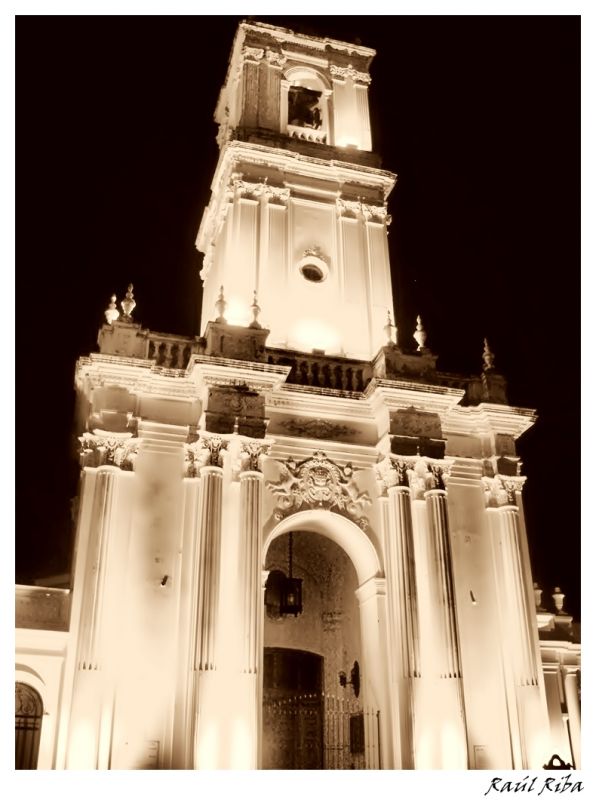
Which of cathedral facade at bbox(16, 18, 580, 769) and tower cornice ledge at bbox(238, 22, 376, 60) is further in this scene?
tower cornice ledge at bbox(238, 22, 376, 60)

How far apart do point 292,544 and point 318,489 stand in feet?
12.5

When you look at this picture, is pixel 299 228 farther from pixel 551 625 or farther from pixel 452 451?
pixel 551 625

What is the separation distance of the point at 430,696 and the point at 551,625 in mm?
6803

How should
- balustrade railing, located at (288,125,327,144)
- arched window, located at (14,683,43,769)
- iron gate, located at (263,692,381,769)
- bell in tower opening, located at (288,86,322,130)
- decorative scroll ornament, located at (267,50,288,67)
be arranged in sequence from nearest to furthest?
arched window, located at (14,683,43,769) < iron gate, located at (263,692,381,769) < balustrade railing, located at (288,125,327,144) < decorative scroll ornament, located at (267,50,288,67) < bell in tower opening, located at (288,86,322,130)

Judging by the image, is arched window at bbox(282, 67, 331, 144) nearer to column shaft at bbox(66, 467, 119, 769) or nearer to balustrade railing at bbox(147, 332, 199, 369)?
balustrade railing at bbox(147, 332, 199, 369)

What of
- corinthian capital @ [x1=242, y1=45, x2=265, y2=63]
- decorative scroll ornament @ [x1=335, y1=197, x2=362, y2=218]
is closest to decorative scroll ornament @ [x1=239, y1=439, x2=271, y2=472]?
decorative scroll ornament @ [x1=335, y1=197, x2=362, y2=218]

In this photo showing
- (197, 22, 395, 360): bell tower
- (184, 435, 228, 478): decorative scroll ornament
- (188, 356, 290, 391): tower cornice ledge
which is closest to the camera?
(184, 435, 228, 478): decorative scroll ornament

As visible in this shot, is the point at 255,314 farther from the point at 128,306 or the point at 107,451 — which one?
the point at 107,451

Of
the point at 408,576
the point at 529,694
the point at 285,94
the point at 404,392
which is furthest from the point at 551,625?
the point at 285,94

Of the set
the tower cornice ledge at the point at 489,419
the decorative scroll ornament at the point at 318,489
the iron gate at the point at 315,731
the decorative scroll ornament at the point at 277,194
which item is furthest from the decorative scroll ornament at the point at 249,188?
the iron gate at the point at 315,731

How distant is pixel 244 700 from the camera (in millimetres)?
16609

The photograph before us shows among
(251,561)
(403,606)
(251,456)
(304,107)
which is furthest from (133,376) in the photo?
(304,107)

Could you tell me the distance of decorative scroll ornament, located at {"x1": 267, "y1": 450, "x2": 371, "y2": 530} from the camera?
19.8 m

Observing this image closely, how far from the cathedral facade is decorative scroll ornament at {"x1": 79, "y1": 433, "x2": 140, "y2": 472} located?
51 mm
